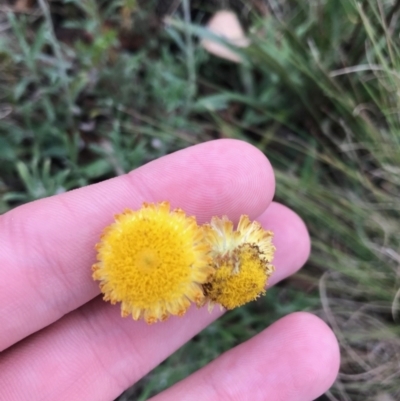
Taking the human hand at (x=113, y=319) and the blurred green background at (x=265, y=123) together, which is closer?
the human hand at (x=113, y=319)

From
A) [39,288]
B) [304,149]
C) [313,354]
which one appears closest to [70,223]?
[39,288]

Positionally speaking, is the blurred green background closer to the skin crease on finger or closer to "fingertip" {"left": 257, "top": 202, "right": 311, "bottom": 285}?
"fingertip" {"left": 257, "top": 202, "right": 311, "bottom": 285}

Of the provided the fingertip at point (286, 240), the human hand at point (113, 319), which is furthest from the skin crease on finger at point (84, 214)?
the fingertip at point (286, 240)

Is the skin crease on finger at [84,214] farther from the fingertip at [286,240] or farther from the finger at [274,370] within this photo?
the finger at [274,370]

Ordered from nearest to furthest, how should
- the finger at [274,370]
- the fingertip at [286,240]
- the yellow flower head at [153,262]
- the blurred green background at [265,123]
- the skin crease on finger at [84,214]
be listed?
the yellow flower head at [153,262]
the skin crease on finger at [84,214]
the finger at [274,370]
the fingertip at [286,240]
the blurred green background at [265,123]

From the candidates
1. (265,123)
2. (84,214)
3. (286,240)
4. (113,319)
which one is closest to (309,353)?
(286,240)

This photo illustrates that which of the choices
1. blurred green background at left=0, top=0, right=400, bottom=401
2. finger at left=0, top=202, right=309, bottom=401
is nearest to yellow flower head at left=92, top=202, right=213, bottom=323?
finger at left=0, top=202, right=309, bottom=401

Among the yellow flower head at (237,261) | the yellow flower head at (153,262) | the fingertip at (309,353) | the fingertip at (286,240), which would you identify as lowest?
the fingertip at (309,353)
